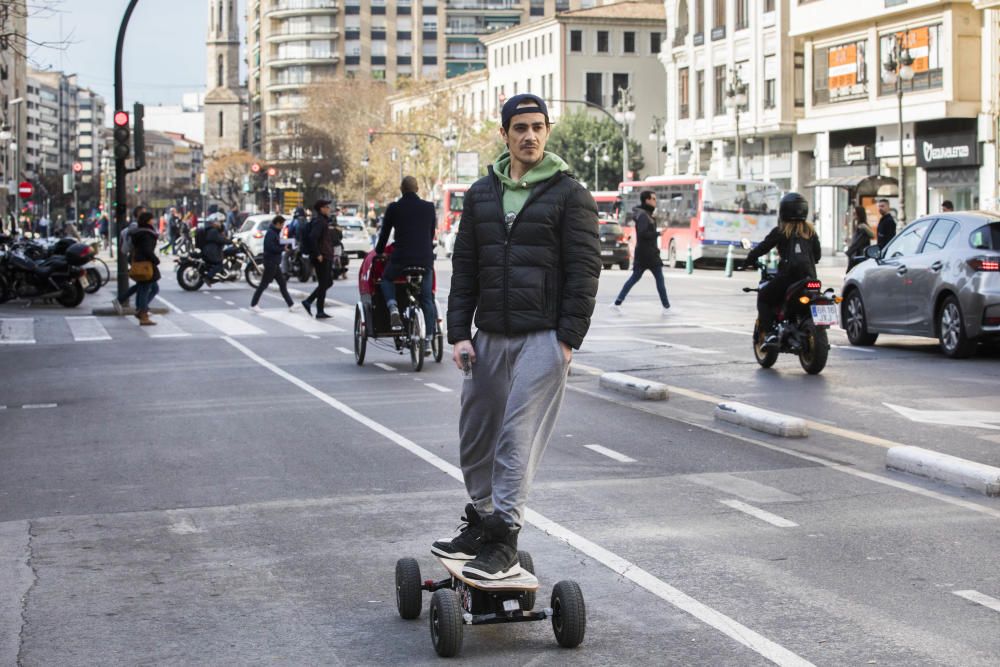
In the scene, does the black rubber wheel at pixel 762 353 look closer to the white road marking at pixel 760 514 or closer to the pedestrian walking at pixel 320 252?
the white road marking at pixel 760 514

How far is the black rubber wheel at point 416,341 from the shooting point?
16016 mm

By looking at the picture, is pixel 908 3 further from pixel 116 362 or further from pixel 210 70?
pixel 210 70

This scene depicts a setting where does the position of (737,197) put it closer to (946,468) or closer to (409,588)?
(946,468)

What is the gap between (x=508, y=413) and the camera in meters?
5.75

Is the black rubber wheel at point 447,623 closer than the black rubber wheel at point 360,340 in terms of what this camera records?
Yes

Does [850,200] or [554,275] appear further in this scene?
[850,200]

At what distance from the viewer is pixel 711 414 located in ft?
40.4

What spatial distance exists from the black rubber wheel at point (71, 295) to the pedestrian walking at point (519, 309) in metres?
24.5

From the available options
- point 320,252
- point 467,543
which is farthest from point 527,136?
point 320,252

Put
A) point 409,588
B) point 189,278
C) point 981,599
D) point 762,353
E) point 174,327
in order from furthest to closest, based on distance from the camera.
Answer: point 189,278 < point 174,327 < point 762,353 < point 981,599 < point 409,588

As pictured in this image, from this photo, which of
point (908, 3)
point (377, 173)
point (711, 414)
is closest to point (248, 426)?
point (711, 414)

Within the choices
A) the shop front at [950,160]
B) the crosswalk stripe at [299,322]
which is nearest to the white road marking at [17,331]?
the crosswalk stripe at [299,322]

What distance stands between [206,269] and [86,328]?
12.6 m

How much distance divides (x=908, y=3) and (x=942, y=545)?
4691cm
